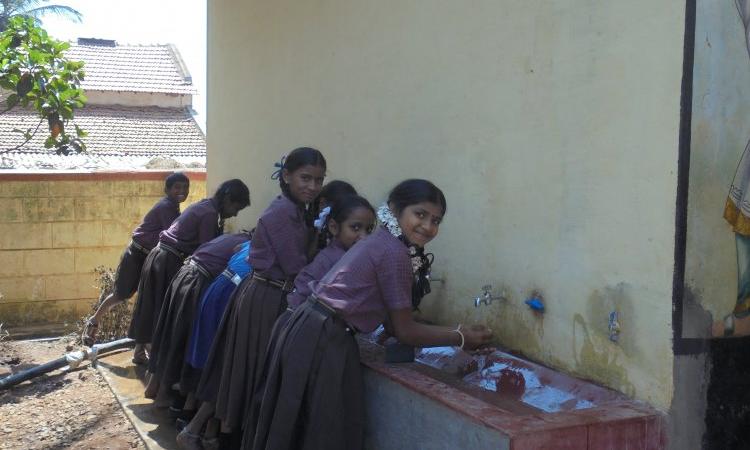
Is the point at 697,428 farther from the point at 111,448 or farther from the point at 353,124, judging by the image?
the point at 111,448

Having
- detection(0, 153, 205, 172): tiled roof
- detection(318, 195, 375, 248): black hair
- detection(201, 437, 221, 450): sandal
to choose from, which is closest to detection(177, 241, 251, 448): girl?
detection(201, 437, 221, 450): sandal

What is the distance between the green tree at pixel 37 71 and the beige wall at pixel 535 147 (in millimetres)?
2260

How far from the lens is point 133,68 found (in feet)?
62.1

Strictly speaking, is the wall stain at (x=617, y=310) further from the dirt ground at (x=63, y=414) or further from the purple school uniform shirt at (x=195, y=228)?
the purple school uniform shirt at (x=195, y=228)

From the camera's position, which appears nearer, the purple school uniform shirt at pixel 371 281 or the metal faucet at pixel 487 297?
the purple school uniform shirt at pixel 371 281

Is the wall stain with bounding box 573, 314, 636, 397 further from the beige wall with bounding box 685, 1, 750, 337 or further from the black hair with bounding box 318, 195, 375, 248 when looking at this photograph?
the black hair with bounding box 318, 195, 375, 248

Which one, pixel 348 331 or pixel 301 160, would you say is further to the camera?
pixel 301 160

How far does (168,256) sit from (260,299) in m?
2.16

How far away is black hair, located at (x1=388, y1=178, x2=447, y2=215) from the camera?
122 inches

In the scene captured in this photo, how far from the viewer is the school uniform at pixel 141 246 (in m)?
6.86

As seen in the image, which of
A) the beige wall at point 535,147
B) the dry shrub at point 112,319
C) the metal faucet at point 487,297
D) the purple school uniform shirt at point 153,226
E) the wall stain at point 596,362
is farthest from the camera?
the dry shrub at point 112,319

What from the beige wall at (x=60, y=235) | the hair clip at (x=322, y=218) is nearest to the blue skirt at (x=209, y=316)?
the hair clip at (x=322, y=218)

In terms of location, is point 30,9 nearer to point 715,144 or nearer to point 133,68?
point 133,68

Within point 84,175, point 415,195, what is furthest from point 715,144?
point 84,175
